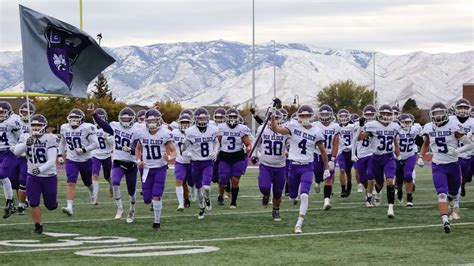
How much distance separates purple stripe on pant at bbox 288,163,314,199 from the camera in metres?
14.2

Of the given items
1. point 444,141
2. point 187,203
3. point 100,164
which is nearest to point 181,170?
point 187,203

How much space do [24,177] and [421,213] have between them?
660 centimetres

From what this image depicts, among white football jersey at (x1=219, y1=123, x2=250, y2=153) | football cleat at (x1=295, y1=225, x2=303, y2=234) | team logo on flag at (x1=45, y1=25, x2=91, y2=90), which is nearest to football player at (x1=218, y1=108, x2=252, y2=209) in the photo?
white football jersey at (x1=219, y1=123, x2=250, y2=153)

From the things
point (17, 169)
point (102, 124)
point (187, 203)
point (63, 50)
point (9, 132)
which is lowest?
point (187, 203)

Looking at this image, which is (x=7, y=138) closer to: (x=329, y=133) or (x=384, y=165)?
(x=329, y=133)

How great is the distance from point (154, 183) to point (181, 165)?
122 inches

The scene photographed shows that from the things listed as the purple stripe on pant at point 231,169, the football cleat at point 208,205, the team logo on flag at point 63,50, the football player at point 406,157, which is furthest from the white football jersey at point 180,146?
the football player at point 406,157

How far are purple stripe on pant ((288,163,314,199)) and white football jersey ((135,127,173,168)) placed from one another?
188cm

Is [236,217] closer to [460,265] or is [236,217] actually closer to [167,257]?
[167,257]

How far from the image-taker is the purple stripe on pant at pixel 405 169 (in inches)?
720

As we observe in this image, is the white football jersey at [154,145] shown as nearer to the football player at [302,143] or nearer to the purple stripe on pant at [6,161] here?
the football player at [302,143]

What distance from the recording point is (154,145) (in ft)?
48.5

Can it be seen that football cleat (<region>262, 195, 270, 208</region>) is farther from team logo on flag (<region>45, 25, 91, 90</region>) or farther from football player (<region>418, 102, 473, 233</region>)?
team logo on flag (<region>45, 25, 91, 90</region>)

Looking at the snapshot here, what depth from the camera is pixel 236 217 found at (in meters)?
15.9
